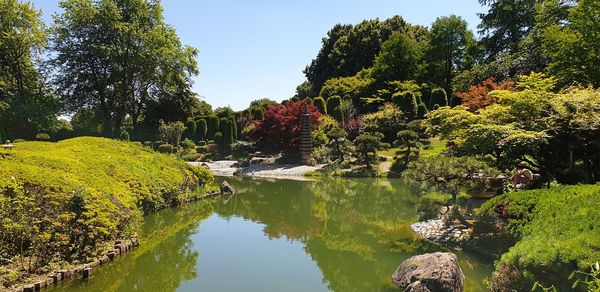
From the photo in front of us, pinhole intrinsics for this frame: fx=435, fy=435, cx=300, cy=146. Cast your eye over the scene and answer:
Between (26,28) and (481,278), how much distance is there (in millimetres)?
29112

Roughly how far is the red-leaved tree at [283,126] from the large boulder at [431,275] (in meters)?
18.8

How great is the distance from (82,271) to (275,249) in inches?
138

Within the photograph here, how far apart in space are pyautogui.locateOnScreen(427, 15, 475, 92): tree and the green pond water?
22.5 m

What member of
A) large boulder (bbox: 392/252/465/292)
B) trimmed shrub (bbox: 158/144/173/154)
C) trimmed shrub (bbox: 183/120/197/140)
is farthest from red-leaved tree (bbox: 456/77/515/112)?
trimmed shrub (bbox: 183/120/197/140)

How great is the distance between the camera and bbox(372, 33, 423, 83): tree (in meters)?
34.2

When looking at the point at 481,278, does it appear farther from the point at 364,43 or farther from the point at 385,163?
the point at 364,43

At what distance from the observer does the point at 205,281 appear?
22.1ft

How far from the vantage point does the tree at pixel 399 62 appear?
3422 cm

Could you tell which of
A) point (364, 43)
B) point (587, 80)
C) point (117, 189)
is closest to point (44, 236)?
point (117, 189)

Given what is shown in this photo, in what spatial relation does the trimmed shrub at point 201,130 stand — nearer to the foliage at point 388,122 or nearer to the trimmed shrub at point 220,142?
the trimmed shrub at point 220,142

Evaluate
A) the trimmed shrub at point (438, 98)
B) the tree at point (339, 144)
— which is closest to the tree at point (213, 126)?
the tree at point (339, 144)

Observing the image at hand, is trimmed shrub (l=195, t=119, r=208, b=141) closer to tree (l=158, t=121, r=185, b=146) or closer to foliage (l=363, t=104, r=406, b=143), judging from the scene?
tree (l=158, t=121, r=185, b=146)

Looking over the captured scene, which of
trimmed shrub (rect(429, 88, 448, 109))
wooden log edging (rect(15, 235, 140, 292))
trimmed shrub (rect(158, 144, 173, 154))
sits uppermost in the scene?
trimmed shrub (rect(429, 88, 448, 109))

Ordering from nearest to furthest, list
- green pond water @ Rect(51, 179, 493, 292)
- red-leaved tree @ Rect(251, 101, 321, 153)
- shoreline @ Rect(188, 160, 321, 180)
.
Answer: green pond water @ Rect(51, 179, 493, 292)
shoreline @ Rect(188, 160, 321, 180)
red-leaved tree @ Rect(251, 101, 321, 153)
